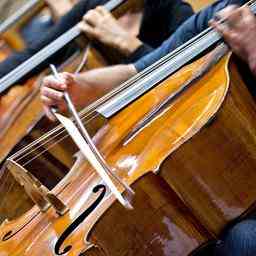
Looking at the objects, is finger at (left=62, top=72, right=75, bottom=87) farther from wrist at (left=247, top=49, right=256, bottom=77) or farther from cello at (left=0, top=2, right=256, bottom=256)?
wrist at (left=247, top=49, right=256, bottom=77)

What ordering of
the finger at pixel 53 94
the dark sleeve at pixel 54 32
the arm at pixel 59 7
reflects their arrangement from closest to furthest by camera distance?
the finger at pixel 53 94
the dark sleeve at pixel 54 32
the arm at pixel 59 7

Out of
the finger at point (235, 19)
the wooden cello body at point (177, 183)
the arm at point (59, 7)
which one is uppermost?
the arm at point (59, 7)

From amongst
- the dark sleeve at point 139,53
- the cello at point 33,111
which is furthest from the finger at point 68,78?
the dark sleeve at point 139,53

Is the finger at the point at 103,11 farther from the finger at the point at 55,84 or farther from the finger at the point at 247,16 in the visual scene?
the finger at the point at 247,16

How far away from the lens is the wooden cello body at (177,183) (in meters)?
0.94

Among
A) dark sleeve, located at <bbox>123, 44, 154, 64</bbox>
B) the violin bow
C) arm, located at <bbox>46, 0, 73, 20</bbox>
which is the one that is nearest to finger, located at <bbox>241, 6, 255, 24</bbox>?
the violin bow

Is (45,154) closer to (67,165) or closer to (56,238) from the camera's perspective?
(67,165)

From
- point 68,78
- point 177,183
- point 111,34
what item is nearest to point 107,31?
point 111,34

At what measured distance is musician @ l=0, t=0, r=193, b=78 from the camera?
166cm

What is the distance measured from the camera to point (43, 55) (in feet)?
5.87

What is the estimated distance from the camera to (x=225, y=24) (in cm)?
105

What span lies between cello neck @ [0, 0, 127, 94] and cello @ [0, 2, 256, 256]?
0.73m

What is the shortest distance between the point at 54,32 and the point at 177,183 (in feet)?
3.55

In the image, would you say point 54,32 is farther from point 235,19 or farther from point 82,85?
point 235,19
